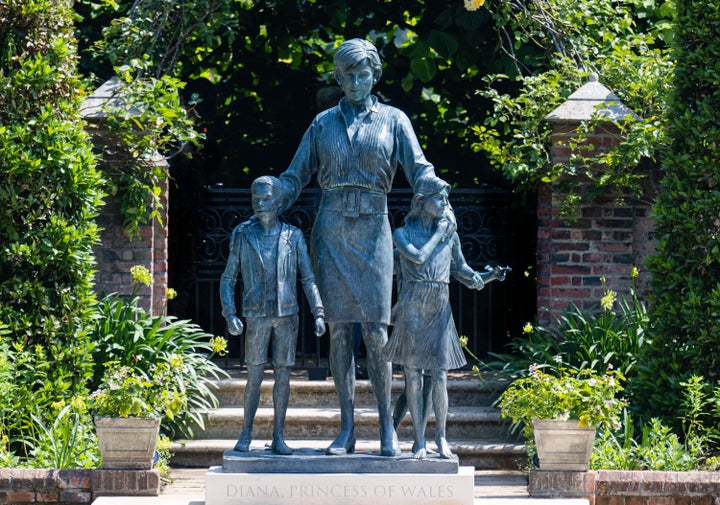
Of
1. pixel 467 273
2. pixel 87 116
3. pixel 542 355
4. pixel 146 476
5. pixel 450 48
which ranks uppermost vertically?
pixel 450 48

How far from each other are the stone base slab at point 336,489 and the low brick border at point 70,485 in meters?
0.89

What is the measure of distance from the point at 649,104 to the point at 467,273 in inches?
122

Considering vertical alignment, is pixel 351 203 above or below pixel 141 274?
above

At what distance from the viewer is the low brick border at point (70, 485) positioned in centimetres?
736

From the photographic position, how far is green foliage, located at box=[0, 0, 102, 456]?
834 cm

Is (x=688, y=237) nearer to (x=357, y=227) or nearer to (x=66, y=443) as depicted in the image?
(x=357, y=227)

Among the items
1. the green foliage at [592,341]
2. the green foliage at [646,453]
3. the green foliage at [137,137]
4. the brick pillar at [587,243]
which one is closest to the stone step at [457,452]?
the green foliage at [592,341]

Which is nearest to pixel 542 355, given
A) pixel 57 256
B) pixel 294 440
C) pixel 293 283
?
pixel 294 440

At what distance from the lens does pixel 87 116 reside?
929cm

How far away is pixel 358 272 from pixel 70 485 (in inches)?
81.8

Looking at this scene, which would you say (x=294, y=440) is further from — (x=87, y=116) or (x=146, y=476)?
(x=87, y=116)

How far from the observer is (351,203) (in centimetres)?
685

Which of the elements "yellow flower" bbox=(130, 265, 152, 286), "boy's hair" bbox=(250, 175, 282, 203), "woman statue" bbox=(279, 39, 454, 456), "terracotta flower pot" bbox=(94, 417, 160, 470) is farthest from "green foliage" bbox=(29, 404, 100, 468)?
"boy's hair" bbox=(250, 175, 282, 203)

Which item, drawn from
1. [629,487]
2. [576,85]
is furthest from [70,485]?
[576,85]
